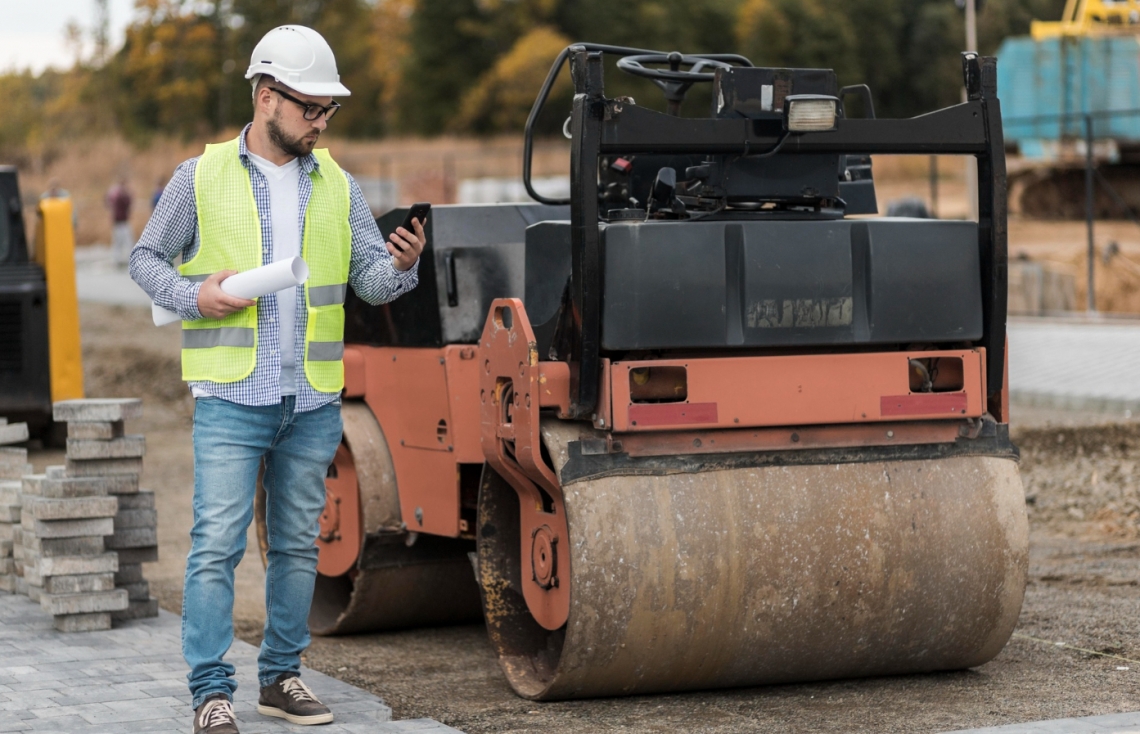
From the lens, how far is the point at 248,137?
4730mm

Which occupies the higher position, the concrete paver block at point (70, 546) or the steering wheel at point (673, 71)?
the steering wheel at point (673, 71)

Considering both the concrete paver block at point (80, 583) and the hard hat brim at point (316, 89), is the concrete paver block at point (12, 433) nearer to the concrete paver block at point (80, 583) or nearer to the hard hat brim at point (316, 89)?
the concrete paver block at point (80, 583)

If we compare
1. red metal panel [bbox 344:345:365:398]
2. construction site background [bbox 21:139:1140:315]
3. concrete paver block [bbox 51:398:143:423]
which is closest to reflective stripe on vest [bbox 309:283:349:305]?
red metal panel [bbox 344:345:365:398]

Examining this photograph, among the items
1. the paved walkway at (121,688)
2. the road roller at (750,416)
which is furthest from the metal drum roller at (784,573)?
the paved walkway at (121,688)

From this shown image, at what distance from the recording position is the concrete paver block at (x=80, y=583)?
20.2ft

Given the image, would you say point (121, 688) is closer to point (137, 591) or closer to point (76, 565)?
point (76, 565)

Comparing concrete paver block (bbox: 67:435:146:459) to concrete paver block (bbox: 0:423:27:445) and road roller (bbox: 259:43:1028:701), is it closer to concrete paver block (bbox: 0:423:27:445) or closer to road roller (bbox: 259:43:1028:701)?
concrete paver block (bbox: 0:423:27:445)

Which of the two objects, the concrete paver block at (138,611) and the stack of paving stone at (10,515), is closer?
the concrete paver block at (138,611)

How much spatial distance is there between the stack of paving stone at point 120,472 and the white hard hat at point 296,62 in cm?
206

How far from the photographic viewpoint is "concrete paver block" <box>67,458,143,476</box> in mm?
6328

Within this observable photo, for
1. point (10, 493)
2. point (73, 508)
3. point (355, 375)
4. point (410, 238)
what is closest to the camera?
point (410, 238)

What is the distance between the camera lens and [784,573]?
498 cm

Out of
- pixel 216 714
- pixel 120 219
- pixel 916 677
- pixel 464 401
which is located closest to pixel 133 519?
pixel 464 401

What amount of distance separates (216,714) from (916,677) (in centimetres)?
237
